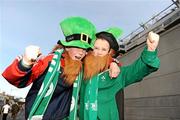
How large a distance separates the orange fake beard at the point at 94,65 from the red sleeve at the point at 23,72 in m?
0.30

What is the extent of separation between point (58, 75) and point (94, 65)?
0.98 ft

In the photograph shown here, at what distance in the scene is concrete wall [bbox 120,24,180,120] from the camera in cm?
889

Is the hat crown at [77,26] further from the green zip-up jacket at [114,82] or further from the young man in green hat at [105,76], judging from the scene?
the green zip-up jacket at [114,82]

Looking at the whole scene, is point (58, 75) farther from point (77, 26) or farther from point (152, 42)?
point (152, 42)

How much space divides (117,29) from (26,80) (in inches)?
35.5

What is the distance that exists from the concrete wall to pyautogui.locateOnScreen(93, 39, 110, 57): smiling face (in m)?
6.04

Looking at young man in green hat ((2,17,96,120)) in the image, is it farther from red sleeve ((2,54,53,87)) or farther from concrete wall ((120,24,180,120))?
concrete wall ((120,24,180,120))

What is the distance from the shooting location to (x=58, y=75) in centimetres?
289

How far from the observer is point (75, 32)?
2.99 metres

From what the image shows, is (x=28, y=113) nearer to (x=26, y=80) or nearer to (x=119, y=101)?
(x=26, y=80)

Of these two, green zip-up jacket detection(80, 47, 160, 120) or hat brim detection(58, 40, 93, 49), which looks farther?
hat brim detection(58, 40, 93, 49)

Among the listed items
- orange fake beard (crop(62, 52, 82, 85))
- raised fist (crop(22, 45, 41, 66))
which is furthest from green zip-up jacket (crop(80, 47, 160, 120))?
raised fist (crop(22, 45, 41, 66))

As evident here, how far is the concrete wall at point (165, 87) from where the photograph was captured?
29.2ft

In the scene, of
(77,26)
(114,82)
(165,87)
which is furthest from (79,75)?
(165,87)
